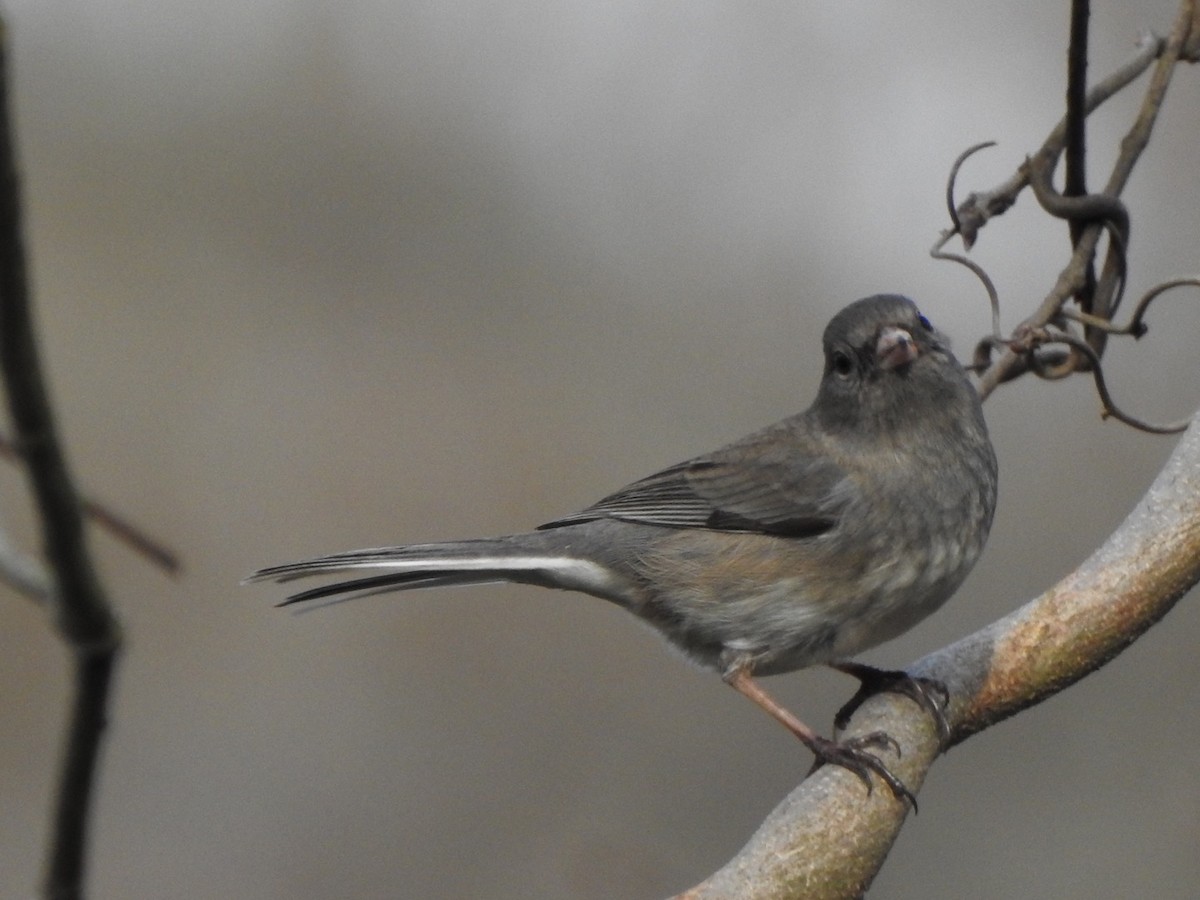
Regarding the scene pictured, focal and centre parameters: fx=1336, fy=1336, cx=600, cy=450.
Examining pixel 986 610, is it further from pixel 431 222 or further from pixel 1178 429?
pixel 431 222

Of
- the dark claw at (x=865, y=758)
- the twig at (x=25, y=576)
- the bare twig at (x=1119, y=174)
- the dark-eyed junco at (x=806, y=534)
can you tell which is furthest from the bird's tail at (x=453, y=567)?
the twig at (x=25, y=576)

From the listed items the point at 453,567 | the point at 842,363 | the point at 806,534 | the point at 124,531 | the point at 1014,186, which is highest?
the point at 1014,186

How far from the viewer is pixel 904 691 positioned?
2.11m

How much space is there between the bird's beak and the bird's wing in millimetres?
252

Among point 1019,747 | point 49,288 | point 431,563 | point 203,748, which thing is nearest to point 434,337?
point 49,288

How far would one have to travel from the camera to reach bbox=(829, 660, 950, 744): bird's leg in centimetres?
202

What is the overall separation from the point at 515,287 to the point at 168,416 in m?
1.71

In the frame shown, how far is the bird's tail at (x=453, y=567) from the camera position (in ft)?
7.29

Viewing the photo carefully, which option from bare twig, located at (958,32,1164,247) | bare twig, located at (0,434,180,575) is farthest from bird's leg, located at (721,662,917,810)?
bare twig, located at (0,434,180,575)

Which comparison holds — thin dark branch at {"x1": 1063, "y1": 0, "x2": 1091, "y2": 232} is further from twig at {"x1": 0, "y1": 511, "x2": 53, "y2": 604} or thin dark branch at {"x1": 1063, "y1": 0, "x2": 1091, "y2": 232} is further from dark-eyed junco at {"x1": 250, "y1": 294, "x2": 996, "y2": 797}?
twig at {"x1": 0, "y1": 511, "x2": 53, "y2": 604}

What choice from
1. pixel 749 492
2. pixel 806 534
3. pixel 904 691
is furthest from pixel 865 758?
pixel 749 492

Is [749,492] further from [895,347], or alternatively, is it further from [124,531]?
[124,531]

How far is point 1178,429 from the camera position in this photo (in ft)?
8.05

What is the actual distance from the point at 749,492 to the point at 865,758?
1082 mm
